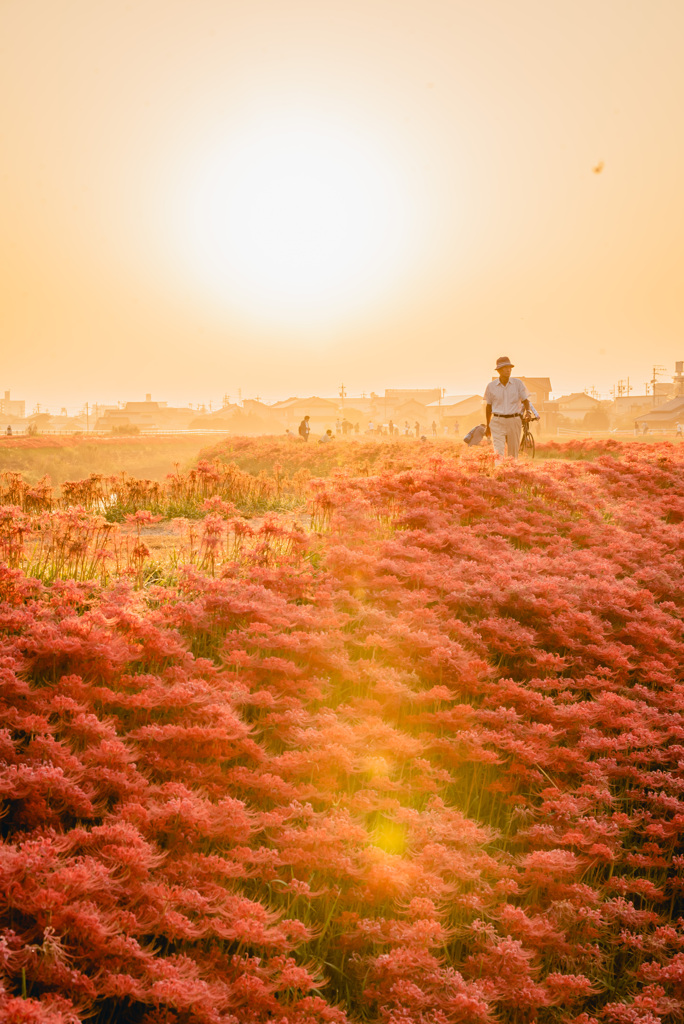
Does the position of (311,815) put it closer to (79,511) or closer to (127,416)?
(79,511)

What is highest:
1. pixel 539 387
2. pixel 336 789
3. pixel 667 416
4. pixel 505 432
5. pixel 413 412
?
pixel 539 387

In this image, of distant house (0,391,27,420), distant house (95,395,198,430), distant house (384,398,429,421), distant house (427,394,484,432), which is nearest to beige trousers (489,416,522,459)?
distant house (427,394,484,432)

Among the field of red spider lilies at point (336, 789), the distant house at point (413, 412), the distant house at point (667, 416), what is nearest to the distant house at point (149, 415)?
the distant house at point (413, 412)

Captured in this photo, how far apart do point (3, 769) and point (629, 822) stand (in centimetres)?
383

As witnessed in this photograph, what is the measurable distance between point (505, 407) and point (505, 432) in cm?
57

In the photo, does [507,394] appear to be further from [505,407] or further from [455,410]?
[455,410]

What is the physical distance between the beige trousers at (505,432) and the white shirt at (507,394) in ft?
0.86

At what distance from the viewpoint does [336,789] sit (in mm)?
4559

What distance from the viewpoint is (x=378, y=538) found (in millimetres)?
9484

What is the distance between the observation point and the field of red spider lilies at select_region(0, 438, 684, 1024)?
3170 mm

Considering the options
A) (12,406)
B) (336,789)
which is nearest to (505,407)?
(336,789)

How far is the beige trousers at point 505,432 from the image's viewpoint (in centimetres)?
1427

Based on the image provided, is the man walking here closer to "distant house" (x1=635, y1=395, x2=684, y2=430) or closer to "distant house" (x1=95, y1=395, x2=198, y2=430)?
"distant house" (x1=635, y1=395, x2=684, y2=430)

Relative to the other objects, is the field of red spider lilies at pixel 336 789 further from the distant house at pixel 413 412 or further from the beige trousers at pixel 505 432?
the distant house at pixel 413 412
